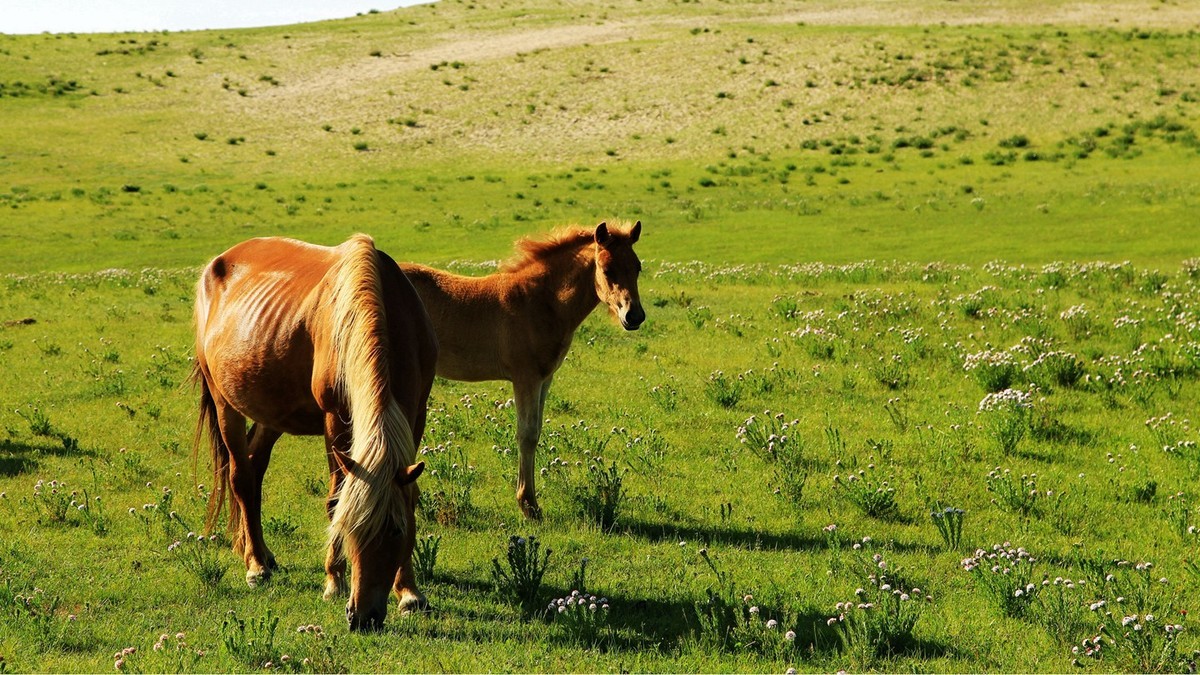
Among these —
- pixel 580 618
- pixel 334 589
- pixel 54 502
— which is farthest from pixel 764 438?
pixel 54 502

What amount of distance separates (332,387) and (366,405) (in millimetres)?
763

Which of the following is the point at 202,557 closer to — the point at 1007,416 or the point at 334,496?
the point at 334,496

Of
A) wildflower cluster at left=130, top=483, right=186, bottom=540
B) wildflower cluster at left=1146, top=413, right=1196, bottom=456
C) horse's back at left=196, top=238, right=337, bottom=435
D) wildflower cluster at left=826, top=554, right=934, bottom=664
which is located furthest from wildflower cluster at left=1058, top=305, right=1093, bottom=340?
wildflower cluster at left=130, top=483, right=186, bottom=540

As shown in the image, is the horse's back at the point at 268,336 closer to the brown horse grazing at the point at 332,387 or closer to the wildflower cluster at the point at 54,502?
the brown horse grazing at the point at 332,387

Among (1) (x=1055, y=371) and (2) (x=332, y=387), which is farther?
(1) (x=1055, y=371)

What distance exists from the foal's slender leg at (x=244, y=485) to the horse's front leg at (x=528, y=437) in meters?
2.47

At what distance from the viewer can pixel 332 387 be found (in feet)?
23.9

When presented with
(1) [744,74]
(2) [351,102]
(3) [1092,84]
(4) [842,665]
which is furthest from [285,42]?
(4) [842,665]

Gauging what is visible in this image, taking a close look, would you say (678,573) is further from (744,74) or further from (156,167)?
(744,74)

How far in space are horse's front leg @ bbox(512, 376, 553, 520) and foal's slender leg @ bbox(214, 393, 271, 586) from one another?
8.10 feet

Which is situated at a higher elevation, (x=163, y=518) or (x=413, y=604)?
(x=413, y=604)

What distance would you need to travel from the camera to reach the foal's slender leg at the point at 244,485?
848 centimetres

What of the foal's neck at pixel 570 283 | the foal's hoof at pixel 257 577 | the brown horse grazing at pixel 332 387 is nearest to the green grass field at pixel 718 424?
the foal's hoof at pixel 257 577

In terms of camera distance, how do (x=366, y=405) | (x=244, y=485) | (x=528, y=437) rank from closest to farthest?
(x=366, y=405)
(x=244, y=485)
(x=528, y=437)
